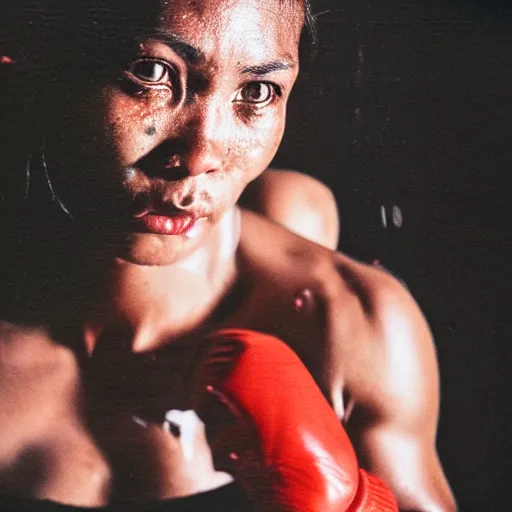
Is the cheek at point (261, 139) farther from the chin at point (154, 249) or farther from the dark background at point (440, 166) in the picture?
the chin at point (154, 249)

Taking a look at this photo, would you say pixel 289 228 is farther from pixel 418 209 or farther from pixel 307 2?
pixel 307 2

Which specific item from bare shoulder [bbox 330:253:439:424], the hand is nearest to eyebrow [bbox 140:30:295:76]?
bare shoulder [bbox 330:253:439:424]

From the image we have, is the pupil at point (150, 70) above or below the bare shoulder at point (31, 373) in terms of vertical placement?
above

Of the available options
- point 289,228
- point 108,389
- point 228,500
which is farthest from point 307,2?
point 228,500

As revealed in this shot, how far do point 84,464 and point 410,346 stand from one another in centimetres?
49

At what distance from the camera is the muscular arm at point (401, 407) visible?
40.9 inches

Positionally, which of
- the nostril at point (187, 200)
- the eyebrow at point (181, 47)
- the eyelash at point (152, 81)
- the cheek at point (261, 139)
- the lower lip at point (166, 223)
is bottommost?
the lower lip at point (166, 223)

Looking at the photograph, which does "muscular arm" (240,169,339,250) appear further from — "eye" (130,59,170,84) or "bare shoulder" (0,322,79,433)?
"bare shoulder" (0,322,79,433)

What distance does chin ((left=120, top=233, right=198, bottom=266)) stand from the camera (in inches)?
39.3

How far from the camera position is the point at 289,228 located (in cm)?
104

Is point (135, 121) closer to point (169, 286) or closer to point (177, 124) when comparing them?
point (177, 124)

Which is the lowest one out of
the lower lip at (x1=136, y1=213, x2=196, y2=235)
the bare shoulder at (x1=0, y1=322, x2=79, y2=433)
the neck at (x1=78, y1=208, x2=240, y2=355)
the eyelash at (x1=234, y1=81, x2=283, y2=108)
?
the bare shoulder at (x1=0, y1=322, x2=79, y2=433)

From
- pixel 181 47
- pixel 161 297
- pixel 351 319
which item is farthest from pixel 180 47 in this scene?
pixel 351 319

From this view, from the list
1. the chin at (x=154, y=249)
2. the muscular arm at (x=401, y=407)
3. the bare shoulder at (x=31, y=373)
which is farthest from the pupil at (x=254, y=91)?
the bare shoulder at (x=31, y=373)
